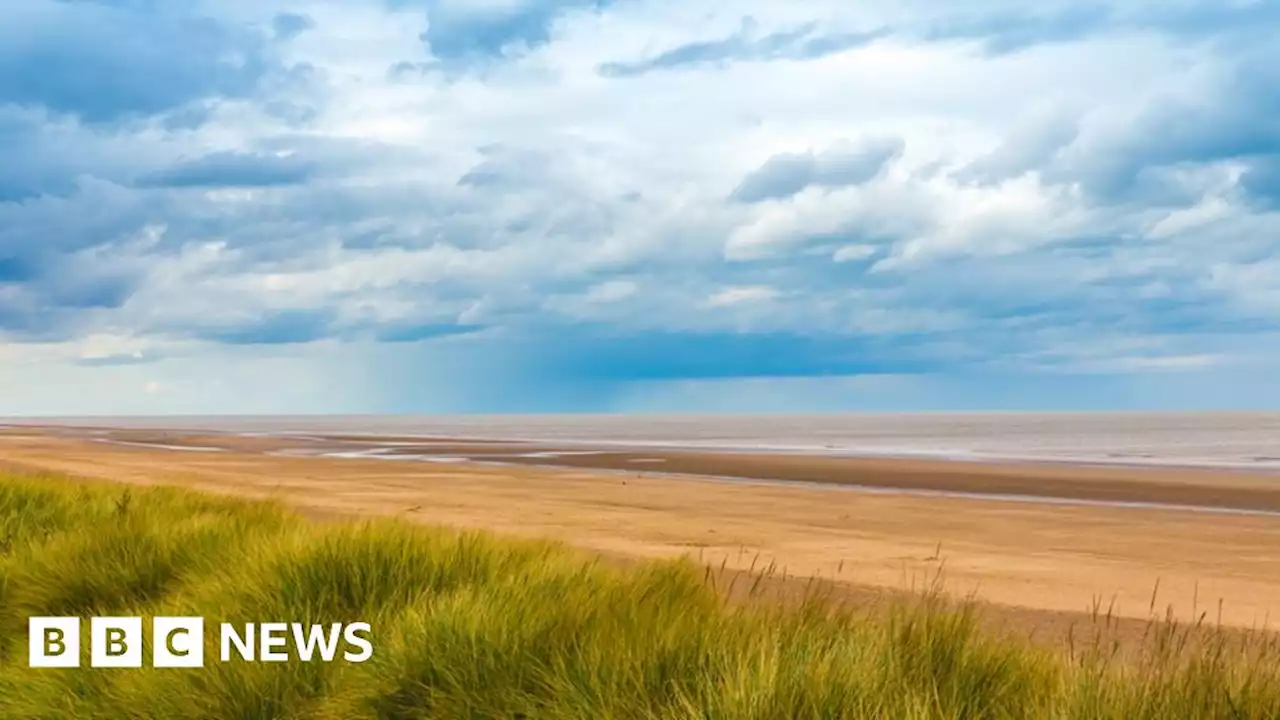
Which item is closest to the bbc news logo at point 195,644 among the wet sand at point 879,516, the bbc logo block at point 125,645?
the bbc logo block at point 125,645

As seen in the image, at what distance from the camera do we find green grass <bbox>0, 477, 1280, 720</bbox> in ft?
17.0

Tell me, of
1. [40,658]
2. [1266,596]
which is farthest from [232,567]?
[1266,596]

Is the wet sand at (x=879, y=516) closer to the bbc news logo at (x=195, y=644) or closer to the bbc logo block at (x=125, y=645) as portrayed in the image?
the bbc news logo at (x=195, y=644)

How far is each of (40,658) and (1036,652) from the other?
5573 mm

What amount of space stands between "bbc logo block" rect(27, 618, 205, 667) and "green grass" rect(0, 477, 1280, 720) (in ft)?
0.29

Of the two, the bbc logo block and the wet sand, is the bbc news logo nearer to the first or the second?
the bbc logo block

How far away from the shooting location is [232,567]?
8.62 m

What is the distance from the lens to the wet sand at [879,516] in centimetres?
1413

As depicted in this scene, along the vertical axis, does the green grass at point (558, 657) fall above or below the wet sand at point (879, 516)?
above

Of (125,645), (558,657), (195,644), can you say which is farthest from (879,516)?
(558,657)

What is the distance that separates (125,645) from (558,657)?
302cm

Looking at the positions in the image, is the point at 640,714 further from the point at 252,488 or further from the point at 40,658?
the point at 252,488

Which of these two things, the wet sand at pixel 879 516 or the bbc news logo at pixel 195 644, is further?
the wet sand at pixel 879 516

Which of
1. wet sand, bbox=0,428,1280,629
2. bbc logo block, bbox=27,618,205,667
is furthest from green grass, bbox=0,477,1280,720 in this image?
wet sand, bbox=0,428,1280,629
